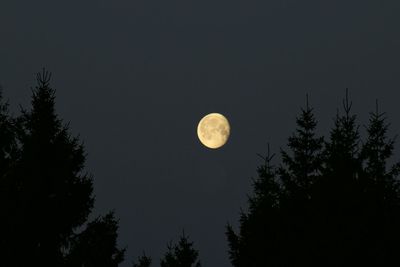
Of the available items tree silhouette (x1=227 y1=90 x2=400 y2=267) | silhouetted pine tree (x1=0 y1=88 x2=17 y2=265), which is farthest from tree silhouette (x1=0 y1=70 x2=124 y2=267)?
tree silhouette (x1=227 y1=90 x2=400 y2=267)

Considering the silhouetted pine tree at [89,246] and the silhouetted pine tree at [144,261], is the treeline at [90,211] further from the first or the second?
the silhouetted pine tree at [144,261]

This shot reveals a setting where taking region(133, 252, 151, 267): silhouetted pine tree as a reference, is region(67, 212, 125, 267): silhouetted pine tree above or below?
below

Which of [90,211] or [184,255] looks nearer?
[90,211]

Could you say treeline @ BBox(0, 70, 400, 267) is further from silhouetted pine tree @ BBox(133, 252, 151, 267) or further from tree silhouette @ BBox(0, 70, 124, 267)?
silhouetted pine tree @ BBox(133, 252, 151, 267)

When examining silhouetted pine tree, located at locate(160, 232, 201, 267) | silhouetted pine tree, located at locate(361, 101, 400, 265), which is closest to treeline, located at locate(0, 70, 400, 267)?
silhouetted pine tree, located at locate(361, 101, 400, 265)

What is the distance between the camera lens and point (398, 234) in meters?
17.1

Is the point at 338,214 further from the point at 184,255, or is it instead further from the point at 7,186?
the point at 184,255

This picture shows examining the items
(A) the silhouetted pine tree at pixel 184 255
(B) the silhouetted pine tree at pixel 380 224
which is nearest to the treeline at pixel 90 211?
(B) the silhouetted pine tree at pixel 380 224

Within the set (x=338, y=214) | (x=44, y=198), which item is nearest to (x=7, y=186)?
(x=44, y=198)

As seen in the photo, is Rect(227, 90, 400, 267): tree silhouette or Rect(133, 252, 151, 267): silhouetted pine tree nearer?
Rect(227, 90, 400, 267): tree silhouette

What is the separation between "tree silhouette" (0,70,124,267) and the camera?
19.9 meters

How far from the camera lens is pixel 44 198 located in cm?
2061

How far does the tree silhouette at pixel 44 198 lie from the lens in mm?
19906

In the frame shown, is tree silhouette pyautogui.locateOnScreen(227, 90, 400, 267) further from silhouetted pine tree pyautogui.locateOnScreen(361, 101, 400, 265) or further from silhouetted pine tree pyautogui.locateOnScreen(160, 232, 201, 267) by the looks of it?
silhouetted pine tree pyautogui.locateOnScreen(160, 232, 201, 267)
